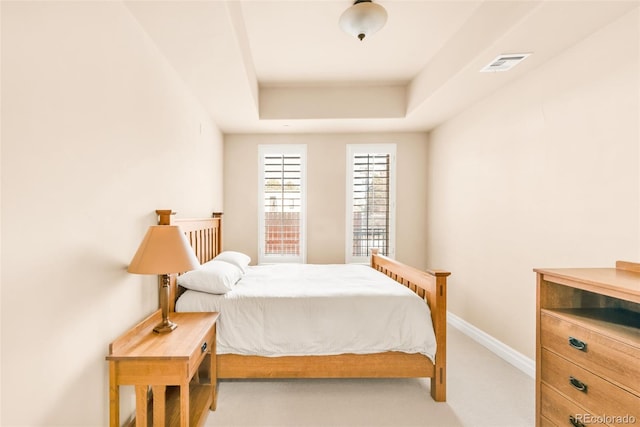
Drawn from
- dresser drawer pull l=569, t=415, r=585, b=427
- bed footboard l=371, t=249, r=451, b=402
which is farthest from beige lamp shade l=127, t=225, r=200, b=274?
dresser drawer pull l=569, t=415, r=585, b=427

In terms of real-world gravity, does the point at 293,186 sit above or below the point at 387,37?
below

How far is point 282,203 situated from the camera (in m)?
4.42

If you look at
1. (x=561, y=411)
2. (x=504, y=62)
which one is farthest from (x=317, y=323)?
(x=504, y=62)

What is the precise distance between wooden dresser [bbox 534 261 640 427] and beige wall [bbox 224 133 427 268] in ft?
8.82

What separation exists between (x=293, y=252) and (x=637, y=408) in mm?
3626

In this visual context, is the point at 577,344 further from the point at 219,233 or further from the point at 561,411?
the point at 219,233

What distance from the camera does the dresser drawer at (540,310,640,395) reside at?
1.29 m

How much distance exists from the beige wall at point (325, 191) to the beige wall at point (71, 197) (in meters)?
2.28

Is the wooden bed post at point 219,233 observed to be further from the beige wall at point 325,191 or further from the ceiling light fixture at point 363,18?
→ the ceiling light fixture at point 363,18

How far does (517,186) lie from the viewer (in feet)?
8.87

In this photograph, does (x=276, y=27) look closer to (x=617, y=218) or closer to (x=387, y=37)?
(x=387, y=37)

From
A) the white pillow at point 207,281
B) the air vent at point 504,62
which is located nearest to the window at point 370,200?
the air vent at point 504,62

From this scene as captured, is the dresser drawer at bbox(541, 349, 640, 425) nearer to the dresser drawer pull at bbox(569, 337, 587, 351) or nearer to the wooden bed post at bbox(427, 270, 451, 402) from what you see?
the dresser drawer pull at bbox(569, 337, 587, 351)

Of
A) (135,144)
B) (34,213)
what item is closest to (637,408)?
(34,213)
